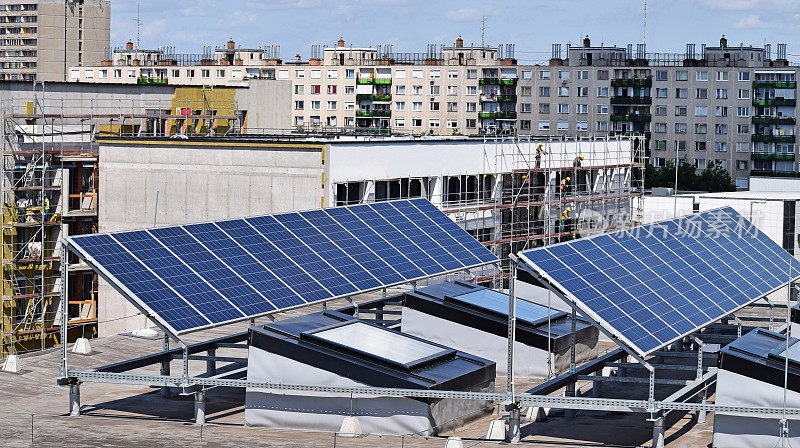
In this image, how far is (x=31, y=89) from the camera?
5869 cm

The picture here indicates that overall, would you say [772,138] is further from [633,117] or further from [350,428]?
[350,428]

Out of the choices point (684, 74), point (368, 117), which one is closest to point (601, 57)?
point (684, 74)

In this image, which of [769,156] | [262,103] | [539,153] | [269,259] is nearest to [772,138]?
[769,156]

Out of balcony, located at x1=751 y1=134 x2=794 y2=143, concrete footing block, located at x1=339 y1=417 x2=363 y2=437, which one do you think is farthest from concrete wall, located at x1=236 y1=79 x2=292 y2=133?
balcony, located at x1=751 y1=134 x2=794 y2=143

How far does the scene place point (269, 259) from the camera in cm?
3006

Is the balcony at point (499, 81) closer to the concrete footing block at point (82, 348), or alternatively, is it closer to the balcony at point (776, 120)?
the balcony at point (776, 120)

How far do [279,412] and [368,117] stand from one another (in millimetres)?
112023

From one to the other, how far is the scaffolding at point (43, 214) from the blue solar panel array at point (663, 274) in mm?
28109

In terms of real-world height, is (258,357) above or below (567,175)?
below

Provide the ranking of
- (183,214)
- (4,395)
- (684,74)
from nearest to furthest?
(4,395) → (183,214) → (684,74)

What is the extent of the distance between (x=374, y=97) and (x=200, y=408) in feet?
371

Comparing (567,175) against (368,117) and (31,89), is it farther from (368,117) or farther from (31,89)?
(368,117)

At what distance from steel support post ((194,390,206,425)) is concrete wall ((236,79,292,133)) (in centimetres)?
4825

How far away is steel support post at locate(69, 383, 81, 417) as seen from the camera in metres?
26.8
